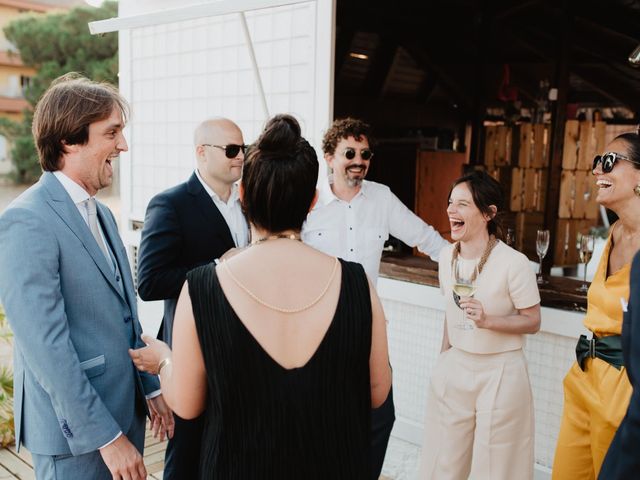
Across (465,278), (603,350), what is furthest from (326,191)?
(603,350)

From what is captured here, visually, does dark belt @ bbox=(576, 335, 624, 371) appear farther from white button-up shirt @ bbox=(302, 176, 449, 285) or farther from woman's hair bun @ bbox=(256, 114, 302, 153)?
woman's hair bun @ bbox=(256, 114, 302, 153)

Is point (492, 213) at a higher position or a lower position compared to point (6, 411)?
higher

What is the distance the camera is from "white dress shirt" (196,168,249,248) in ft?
9.46

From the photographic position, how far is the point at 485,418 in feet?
9.07

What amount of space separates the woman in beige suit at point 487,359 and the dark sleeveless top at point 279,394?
1183mm

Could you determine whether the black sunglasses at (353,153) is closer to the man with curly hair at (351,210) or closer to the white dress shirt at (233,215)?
the man with curly hair at (351,210)

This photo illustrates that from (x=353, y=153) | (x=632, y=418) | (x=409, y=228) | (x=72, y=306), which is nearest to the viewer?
(x=632, y=418)

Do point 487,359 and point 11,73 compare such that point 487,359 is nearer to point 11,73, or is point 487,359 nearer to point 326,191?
point 326,191

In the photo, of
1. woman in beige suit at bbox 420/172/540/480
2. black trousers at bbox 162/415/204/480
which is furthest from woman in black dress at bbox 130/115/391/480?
woman in beige suit at bbox 420/172/540/480

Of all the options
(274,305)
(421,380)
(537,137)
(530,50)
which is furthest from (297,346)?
(530,50)

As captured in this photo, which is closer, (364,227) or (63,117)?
(63,117)

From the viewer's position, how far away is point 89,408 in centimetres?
181

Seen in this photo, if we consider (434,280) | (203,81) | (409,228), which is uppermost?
(203,81)

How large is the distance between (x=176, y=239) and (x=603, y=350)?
72.0 inches
